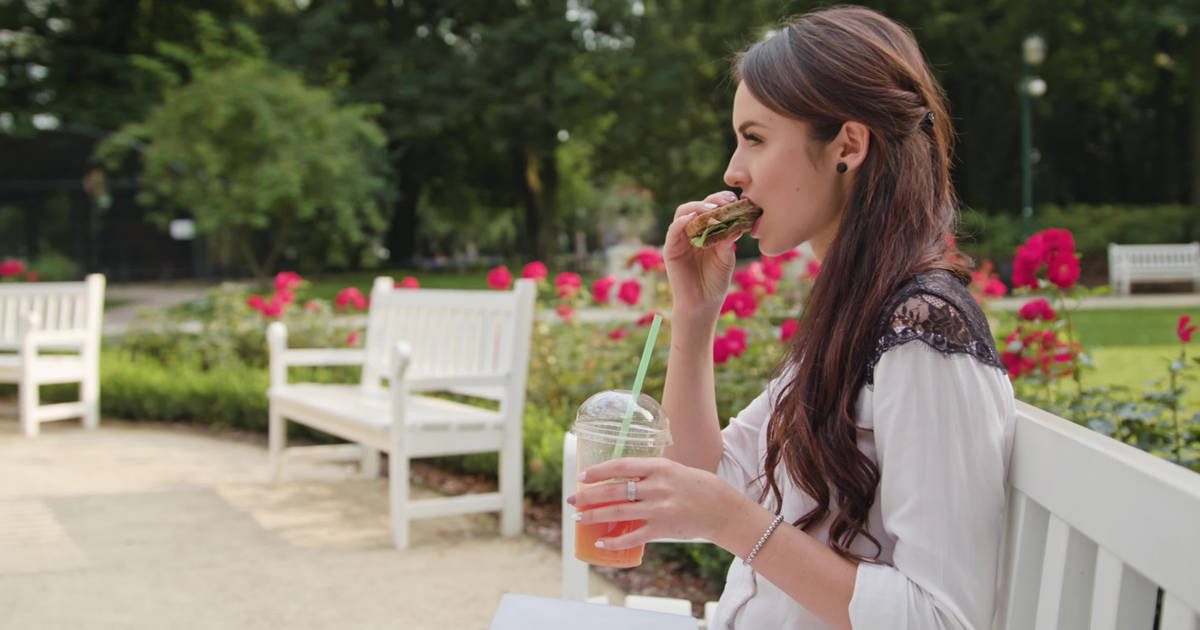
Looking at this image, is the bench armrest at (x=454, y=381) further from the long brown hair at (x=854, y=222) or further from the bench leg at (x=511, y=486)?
the long brown hair at (x=854, y=222)

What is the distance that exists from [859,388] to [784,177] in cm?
34

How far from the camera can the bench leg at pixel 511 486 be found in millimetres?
5070

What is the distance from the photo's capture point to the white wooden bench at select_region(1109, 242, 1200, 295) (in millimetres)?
17766

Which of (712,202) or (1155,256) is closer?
(712,202)

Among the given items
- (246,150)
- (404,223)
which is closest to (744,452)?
(246,150)

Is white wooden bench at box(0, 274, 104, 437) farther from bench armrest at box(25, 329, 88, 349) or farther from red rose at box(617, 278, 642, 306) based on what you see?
red rose at box(617, 278, 642, 306)

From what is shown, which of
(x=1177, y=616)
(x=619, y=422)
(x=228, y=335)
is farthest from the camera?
(x=228, y=335)

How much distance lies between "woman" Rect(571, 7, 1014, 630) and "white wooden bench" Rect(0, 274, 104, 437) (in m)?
7.53

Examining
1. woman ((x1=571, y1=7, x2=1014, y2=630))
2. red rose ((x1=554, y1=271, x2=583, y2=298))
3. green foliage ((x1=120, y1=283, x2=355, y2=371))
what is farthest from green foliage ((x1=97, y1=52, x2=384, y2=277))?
woman ((x1=571, y1=7, x2=1014, y2=630))

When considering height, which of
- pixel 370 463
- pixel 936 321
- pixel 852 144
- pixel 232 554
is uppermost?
pixel 852 144

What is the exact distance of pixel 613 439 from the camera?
157 cm

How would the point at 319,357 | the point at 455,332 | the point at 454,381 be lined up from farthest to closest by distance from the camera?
the point at 319,357 < the point at 455,332 < the point at 454,381

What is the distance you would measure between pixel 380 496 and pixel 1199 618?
533 cm

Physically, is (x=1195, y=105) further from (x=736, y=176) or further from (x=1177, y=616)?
(x=1177, y=616)
